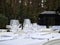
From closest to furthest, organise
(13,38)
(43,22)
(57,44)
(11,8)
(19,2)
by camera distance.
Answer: (57,44)
(13,38)
(43,22)
(19,2)
(11,8)

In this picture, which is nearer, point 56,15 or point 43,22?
point 56,15

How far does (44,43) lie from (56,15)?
2853 mm

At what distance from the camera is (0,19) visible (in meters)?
4.64

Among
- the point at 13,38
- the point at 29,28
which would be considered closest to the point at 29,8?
the point at 29,28

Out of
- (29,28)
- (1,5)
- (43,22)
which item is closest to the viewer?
(29,28)

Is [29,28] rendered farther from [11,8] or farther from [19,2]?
[11,8]

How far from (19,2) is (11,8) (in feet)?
4.82

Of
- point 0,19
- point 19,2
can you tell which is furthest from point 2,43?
point 19,2

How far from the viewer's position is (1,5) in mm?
7863

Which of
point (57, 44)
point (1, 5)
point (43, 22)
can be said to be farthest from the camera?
point (1, 5)

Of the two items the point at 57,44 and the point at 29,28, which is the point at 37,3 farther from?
the point at 57,44

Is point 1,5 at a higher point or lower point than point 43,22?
higher

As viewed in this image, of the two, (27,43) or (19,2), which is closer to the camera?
(27,43)

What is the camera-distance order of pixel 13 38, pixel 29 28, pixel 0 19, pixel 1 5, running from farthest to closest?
1. pixel 1 5
2. pixel 0 19
3. pixel 29 28
4. pixel 13 38
